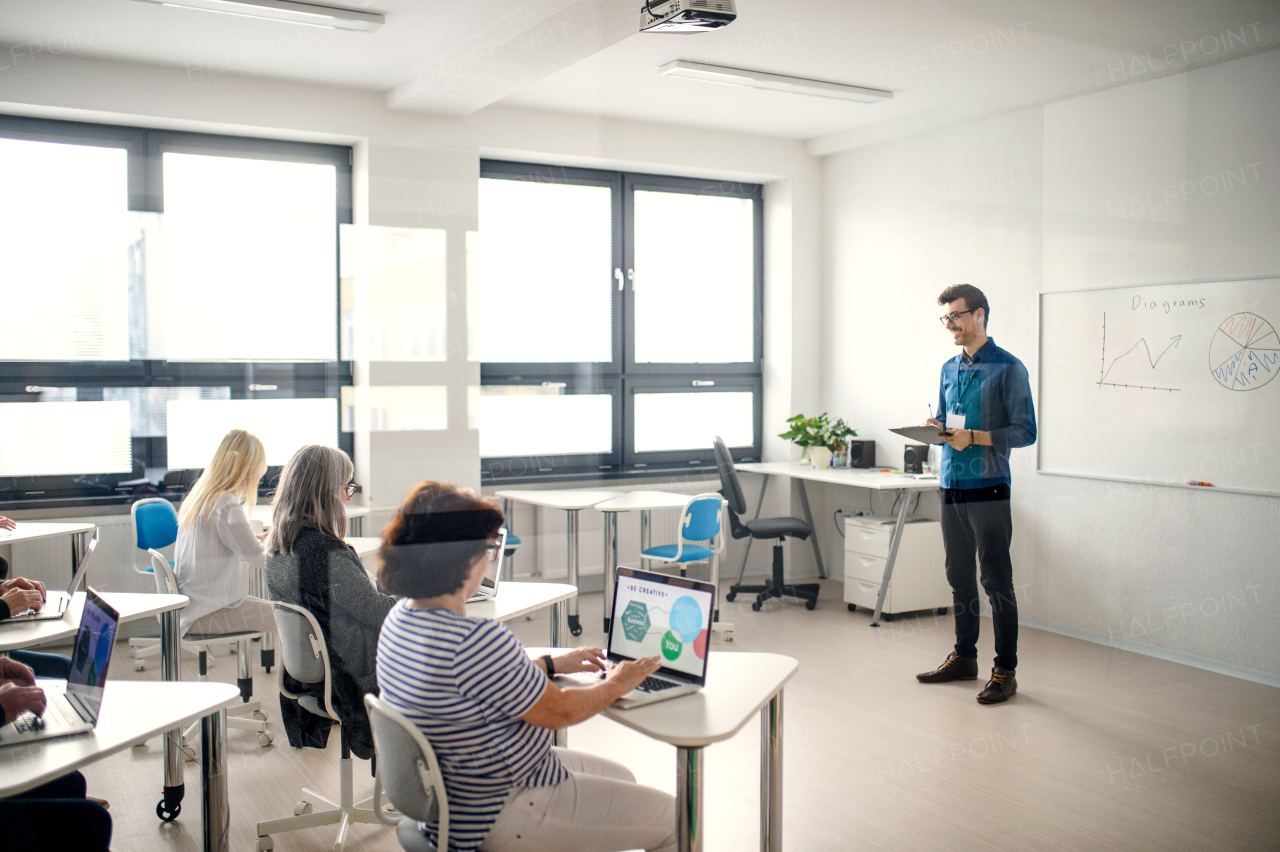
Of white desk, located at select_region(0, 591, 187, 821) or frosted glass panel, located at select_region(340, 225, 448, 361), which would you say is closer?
white desk, located at select_region(0, 591, 187, 821)

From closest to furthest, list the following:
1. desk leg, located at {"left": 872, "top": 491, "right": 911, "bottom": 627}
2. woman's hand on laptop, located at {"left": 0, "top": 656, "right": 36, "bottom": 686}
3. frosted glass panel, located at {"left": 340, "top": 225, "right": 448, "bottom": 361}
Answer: woman's hand on laptop, located at {"left": 0, "top": 656, "right": 36, "bottom": 686} < frosted glass panel, located at {"left": 340, "top": 225, "right": 448, "bottom": 361} < desk leg, located at {"left": 872, "top": 491, "right": 911, "bottom": 627}

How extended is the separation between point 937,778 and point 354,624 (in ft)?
6.49

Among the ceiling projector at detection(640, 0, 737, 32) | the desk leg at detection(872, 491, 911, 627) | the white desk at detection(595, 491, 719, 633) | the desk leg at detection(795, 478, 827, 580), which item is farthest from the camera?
the desk leg at detection(795, 478, 827, 580)

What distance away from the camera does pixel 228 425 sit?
12.6 ft

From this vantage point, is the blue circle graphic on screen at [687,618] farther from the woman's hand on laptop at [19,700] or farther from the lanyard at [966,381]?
the lanyard at [966,381]

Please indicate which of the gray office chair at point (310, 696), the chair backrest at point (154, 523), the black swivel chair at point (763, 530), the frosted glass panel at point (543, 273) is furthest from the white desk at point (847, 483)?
the chair backrest at point (154, 523)

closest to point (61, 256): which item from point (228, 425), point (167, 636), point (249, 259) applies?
point (249, 259)

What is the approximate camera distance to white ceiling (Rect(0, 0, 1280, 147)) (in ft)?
10.4

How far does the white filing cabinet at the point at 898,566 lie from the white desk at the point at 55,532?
140 inches

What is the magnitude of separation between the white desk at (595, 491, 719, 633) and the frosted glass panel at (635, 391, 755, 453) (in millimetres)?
270

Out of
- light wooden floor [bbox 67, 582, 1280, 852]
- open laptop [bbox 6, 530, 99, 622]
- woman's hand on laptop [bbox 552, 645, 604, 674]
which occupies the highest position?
open laptop [bbox 6, 530, 99, 622]

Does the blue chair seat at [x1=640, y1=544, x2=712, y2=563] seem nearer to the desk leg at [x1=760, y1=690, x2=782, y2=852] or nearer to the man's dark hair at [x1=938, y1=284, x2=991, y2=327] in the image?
the man's dark hair at [x1=938, y1=284, x2=991, y2=327]

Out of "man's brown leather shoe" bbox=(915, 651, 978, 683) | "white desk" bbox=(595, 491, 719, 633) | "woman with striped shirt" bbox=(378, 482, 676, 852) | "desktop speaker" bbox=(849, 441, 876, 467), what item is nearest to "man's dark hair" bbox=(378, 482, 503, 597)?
"woman with striped shirt" bbox=(378, 482, 676, 852)

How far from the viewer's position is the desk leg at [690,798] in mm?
1835
